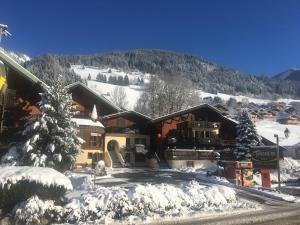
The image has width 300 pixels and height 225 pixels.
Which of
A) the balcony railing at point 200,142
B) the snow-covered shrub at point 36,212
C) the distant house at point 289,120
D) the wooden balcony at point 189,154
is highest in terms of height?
the distant house at point 289,120

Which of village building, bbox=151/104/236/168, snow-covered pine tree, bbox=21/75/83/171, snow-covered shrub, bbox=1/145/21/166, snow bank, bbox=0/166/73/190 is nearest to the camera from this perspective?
snow bank, bbox=0/166/73/190

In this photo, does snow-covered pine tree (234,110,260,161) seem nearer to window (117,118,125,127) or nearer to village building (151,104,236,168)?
village building (151,104,236,168)

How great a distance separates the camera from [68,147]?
2494 centimetres

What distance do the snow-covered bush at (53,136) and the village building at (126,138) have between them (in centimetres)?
2086

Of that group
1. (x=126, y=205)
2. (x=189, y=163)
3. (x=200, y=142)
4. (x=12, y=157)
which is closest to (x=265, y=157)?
(x=126, y=205)

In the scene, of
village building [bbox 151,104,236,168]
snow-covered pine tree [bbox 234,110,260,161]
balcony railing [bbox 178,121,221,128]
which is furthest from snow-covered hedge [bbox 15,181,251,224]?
balcony railing [bbox 178,121,221,128]

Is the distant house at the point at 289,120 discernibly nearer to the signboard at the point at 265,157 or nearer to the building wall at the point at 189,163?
the building wall at the point at 189,163

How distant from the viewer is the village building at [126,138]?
48.4m

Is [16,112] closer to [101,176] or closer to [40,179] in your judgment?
[101,176]

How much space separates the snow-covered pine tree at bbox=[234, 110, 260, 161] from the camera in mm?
45875

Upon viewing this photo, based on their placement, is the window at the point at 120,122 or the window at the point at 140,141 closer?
the window at the point at 120,122

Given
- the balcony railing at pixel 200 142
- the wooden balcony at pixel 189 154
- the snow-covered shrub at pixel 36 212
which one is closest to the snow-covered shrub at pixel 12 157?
the snow-covered shrub at pixel 36 212

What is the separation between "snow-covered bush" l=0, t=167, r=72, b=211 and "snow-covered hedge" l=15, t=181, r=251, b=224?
17.5 inches

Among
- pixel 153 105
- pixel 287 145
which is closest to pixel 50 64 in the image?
pixel 153 105
